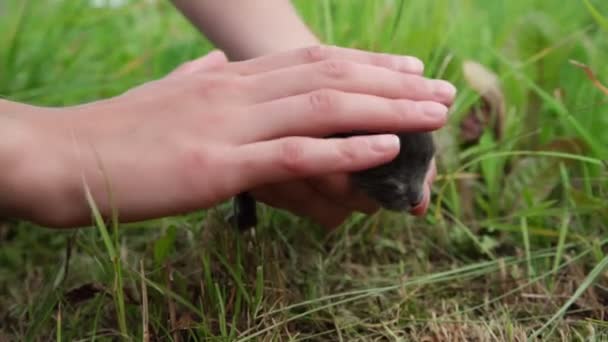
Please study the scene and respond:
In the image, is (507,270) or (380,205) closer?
(380,205)

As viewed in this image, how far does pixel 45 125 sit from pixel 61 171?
7cm

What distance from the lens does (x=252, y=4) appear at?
4.53 feet

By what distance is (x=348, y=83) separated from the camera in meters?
1.10

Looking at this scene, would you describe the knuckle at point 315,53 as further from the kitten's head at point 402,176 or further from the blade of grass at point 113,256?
the blade of grass at point 113,256

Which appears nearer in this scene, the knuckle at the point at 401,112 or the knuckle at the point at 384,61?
the knuckle at the point at 401,112

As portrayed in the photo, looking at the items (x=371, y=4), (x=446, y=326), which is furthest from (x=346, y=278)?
(x=371, y=4)

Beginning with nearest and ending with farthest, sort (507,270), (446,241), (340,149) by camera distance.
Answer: (340,149)
(507,270)
(446,241)

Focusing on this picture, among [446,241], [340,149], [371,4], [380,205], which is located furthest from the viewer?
[371,4]

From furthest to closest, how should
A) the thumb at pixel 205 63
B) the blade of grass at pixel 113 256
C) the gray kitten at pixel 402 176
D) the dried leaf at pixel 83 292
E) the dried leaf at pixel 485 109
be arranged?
the dried leaf at pixel 485 109
the thumb at pixel 205 63
the dried leaf at pixel 83 292
the gray kitten at pixel 402 176
the blade of grass at pixel 113 256

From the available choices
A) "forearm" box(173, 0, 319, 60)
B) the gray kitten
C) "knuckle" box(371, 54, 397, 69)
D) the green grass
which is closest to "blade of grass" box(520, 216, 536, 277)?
the green grass

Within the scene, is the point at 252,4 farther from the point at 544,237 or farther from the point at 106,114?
the point at 544,237

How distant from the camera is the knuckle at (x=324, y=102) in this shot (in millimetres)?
1032

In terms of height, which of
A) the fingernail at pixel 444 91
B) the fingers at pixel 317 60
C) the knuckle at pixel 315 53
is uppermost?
the knuckle at pixel 315 53

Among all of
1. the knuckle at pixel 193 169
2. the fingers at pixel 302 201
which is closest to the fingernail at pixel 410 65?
the fingers at pixel 302 201
